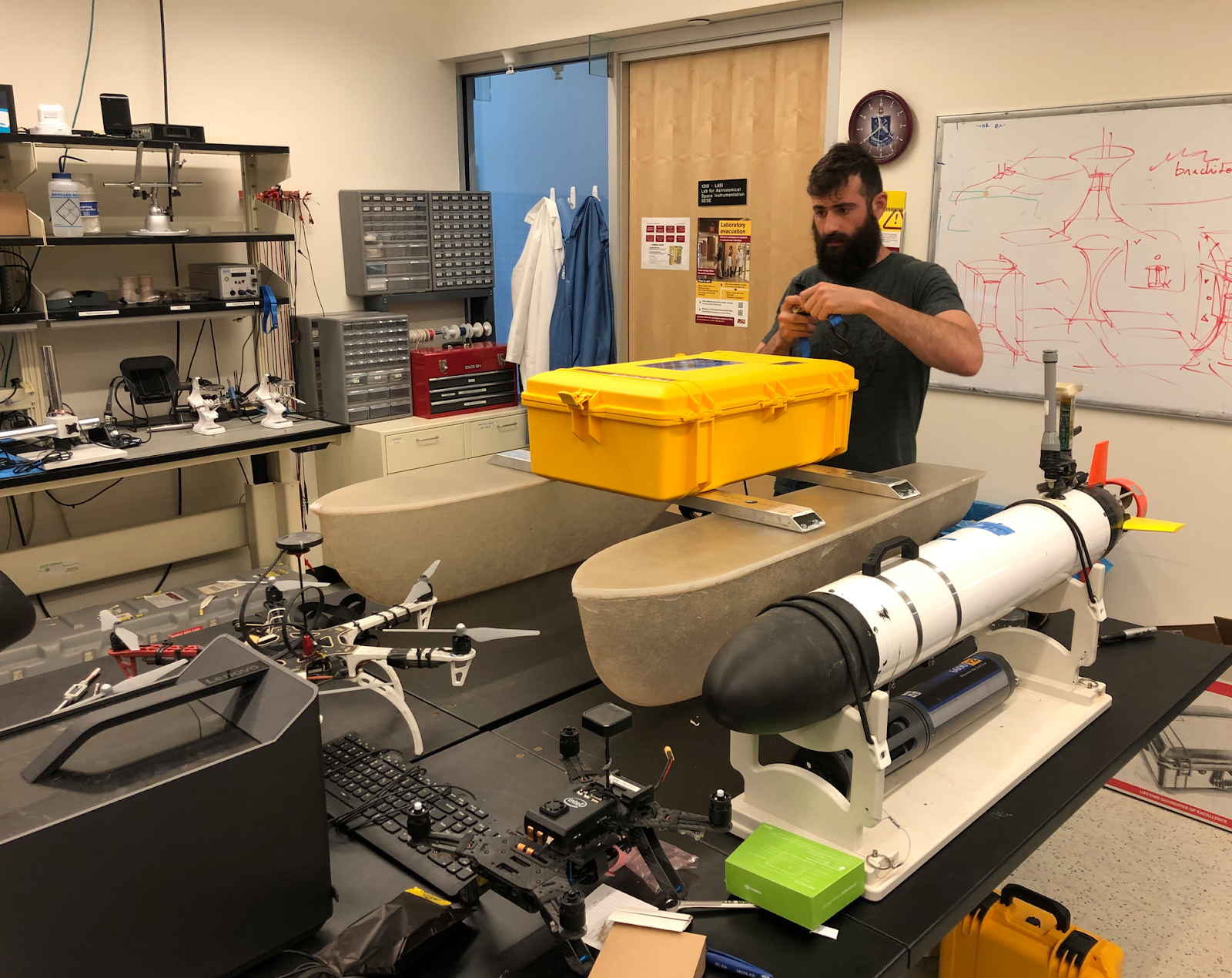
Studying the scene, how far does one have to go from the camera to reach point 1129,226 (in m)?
2.93

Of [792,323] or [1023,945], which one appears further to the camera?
[792,323]

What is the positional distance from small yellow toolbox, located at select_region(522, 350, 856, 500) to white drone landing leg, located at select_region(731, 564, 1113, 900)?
0.57 metres

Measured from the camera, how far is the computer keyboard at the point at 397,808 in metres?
1.23

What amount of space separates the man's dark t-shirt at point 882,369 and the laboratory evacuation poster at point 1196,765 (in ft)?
4.28

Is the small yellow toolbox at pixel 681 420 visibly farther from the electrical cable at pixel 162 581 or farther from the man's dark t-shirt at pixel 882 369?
the electrical cable at pixel 162 581

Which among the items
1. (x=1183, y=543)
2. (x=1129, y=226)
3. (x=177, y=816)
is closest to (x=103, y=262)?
(x=177, y=816)

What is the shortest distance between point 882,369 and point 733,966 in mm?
1642

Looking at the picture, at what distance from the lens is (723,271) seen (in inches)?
160

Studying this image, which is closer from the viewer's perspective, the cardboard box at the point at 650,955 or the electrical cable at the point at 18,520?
the cardboard box at the point at 650,955

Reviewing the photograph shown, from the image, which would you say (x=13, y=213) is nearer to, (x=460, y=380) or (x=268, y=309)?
(x=268, y=309)

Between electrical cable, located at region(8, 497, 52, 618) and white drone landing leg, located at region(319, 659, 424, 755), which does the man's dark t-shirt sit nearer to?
white drone landing leg, located at region(319, 659, 424, 755)

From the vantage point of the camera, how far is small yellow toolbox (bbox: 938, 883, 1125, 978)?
1.84m

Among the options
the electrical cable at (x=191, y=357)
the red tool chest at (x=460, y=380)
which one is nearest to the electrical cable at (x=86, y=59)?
the electrical cable at (x=191, y=357)

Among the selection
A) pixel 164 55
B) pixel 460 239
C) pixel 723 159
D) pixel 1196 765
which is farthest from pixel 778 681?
pixel 164 55
